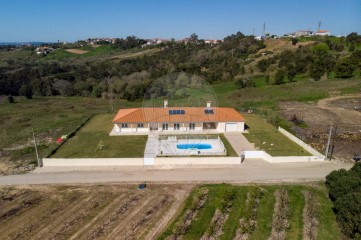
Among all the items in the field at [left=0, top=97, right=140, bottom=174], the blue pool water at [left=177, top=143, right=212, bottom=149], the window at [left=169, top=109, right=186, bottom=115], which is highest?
the window at [left=169, top=109, right=186, bottom=115]

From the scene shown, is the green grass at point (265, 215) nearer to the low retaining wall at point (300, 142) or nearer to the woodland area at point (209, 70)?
the low retaining wall at point (300, 142)

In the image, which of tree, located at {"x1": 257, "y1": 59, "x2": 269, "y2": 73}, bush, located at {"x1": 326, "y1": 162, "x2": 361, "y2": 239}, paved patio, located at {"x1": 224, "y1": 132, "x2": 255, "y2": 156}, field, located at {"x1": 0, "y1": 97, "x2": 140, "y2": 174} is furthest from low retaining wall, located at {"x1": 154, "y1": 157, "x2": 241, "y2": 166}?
tree, located at {"x1": 257, "y1": 59, "x2": 269, "y2": 73}

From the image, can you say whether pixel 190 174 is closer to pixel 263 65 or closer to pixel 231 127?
pixel 231 127

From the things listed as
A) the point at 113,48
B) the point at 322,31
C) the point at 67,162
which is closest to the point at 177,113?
the point at 67,162

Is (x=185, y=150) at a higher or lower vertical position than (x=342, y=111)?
lower

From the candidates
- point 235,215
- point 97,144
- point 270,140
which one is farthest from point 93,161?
point 270,140

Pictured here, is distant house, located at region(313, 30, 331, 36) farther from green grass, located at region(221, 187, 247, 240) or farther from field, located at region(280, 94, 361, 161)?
green grass, located at region(221, 187, 247, 240)

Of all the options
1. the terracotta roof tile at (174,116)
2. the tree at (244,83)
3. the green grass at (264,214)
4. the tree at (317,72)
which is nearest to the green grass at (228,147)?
the terracotta roof tile at (174,116)
